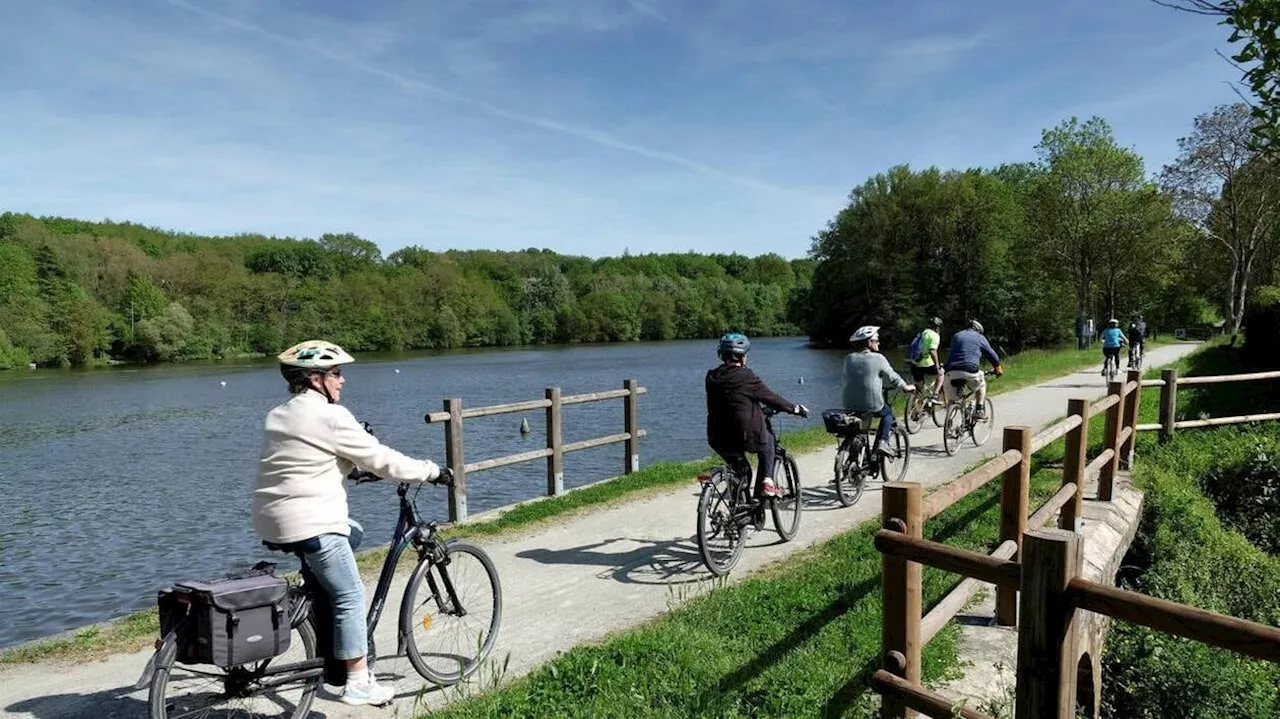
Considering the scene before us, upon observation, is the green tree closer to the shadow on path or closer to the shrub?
the shrub

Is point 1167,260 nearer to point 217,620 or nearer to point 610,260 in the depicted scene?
point 217,620

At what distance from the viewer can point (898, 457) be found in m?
10.6

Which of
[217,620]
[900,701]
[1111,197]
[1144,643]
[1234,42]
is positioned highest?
[1111,197]

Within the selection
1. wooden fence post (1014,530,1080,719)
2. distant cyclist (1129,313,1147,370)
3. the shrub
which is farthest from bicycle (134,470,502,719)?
distant cyclist (1129,313,1147,370)

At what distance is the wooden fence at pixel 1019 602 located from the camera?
2.72m

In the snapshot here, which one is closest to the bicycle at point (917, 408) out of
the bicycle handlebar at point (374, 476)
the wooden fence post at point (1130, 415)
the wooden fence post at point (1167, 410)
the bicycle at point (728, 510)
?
the wooden fence post at point (1167, 410)

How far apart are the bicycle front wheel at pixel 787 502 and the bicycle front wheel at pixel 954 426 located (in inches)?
205

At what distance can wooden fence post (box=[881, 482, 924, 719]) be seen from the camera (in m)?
3.86

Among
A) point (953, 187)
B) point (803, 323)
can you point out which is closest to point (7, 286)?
point (803, 323)

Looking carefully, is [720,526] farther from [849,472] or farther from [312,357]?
[312,357]

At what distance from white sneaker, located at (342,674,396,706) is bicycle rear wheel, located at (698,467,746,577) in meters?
2.94

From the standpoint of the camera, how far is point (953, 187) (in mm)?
60625

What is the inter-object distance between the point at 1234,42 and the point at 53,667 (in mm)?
8667

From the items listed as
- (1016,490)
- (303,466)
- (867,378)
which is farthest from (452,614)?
(867,378)
